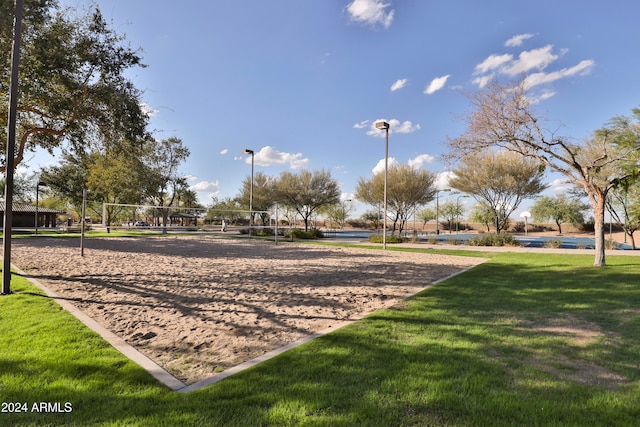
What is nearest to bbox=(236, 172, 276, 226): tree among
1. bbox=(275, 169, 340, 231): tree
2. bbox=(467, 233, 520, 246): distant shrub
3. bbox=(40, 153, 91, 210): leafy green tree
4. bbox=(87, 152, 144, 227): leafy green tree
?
bbox=(275, 169, 340, 231): tree

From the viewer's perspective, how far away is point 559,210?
49219mm

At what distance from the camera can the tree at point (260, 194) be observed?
41750 millimetres

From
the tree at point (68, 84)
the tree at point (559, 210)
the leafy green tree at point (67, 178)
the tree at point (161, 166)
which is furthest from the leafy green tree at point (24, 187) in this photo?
the tree at point (559, 210)

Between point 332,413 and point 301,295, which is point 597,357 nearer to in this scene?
point 332,413

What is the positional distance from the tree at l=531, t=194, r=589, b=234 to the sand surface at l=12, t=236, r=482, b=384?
153ft

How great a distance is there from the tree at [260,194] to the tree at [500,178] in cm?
2133

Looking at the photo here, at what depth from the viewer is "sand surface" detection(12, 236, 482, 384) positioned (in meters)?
4.33

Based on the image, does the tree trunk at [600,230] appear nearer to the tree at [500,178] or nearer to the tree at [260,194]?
the tree at [500,178]

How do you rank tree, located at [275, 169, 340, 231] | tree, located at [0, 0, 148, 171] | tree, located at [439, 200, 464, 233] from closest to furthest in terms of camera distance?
tree, located at [0, 0, 148, 171], tree, located at [275, 169, 340, 231], tree, located at [439, 200, 464, 233]

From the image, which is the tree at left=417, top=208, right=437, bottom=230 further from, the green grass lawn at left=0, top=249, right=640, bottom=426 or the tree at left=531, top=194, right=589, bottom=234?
the green grass lawn at left=0, top=249, right=640, bottom=426

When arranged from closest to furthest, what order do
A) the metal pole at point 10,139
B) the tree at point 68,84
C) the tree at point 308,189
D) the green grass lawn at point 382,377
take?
the green grass lawn at point 382,377
the metal pole at point 10,139
the tree at point 68,84
the tree at point 308,189

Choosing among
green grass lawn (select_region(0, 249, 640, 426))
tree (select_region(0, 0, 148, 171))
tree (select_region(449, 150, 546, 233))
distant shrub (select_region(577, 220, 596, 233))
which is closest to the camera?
green grass lawn (select_region(0, 249, 640, 426))

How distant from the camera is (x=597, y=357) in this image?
385cm

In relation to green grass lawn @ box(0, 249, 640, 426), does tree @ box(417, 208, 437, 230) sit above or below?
above
